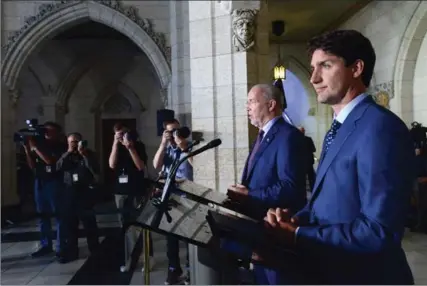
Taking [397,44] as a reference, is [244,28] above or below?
below

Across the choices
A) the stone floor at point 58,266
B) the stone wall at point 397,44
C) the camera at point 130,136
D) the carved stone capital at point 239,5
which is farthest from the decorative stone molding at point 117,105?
the carved stone capital at point 239,5

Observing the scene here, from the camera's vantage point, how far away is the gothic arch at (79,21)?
598 centimetres

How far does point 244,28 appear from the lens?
2389 millimetres

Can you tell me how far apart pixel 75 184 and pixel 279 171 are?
8.41 feet

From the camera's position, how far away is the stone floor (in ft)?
8.27

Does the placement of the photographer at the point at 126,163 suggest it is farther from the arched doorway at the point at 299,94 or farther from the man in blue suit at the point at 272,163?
the arched doorway at the point at 299,94

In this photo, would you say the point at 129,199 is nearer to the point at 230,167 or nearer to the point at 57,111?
the point at 230,167

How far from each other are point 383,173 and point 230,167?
1681 millimetres

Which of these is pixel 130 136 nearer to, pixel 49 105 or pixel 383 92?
pixel 383 92

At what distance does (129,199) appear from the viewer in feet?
10.7

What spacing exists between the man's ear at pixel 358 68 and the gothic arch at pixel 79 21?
17.1ft

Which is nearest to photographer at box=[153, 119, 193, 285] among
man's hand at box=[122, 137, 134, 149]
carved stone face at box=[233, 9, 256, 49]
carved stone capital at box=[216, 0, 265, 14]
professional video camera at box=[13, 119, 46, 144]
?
man's hand at box=[122, 137, 134, 149]

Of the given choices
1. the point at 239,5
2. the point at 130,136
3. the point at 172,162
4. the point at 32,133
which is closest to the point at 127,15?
the point at 32,133

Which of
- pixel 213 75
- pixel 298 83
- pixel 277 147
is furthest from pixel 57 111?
pixel 277 147
